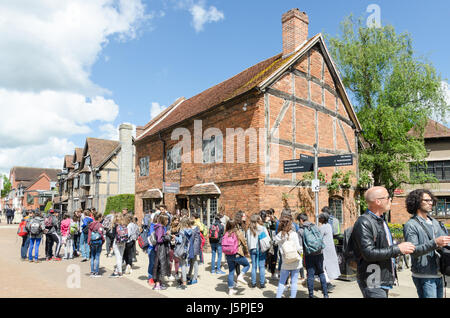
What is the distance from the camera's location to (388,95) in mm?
17797

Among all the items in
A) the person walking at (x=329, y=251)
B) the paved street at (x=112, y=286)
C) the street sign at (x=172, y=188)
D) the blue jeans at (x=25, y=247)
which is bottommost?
the paved street at (x=112, y=286)

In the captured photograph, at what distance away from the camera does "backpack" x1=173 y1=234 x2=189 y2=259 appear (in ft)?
24.5

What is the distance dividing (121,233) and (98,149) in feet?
90.3

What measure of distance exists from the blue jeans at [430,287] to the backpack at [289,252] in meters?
2.36

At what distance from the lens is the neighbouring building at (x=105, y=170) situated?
103 ft

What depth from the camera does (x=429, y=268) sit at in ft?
12.5


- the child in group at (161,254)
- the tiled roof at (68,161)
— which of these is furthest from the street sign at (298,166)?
the tiled roof at (68,161)

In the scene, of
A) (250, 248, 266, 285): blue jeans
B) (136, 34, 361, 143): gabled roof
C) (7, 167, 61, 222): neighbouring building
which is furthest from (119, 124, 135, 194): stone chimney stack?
(7, 167, 61, 222): neighbouring building

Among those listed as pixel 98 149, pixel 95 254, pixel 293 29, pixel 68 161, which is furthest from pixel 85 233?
pixel 68 161

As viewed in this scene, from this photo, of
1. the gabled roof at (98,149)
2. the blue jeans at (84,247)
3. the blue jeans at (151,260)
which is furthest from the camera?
the gabled roof at (98,149)

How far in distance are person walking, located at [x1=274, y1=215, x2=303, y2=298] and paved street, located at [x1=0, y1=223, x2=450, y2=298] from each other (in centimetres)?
96

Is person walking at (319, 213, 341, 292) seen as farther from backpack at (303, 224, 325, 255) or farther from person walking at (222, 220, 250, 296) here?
person walking at (222, 220, 250, 296)

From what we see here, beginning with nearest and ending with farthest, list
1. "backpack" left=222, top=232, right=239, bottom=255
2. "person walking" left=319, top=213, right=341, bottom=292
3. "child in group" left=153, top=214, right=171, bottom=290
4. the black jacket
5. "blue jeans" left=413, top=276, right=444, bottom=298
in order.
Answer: the black jacket → "blue jeans" left=413, top=276, right=444, bottom=298 → "backpack" left=222, top=232, right=239, bottom=255 → "person walking" left=319, top=213, right=341, bottom=292 → "child in group" left=153, top=214, right=171, bottom=290

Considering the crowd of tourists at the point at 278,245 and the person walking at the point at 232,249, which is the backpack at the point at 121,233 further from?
the person walking at the point at 232,249
